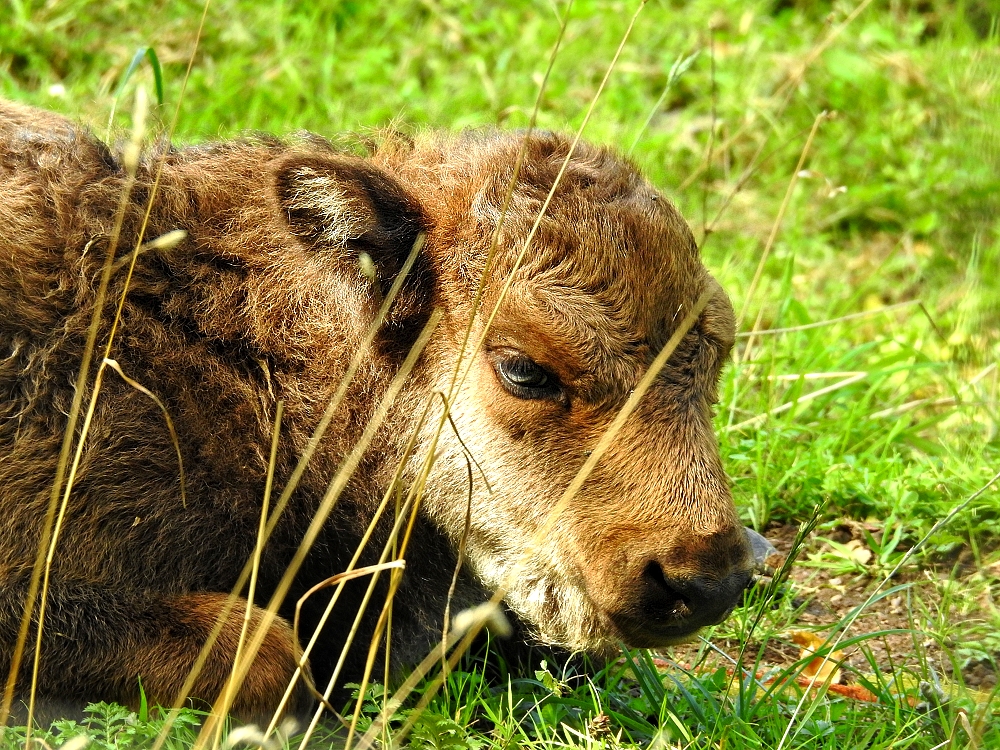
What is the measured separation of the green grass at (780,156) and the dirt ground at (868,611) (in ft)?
0.10

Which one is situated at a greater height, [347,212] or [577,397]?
[347,212]

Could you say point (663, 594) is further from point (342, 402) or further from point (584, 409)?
point (342, 402)

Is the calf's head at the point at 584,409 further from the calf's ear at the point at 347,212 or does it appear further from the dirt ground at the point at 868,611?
the dirt ground at the point at 868,611

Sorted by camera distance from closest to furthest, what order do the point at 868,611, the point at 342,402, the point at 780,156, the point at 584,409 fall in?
1. the point at 584,409
2. the point at 342,402
3. the point at 868,611
4. the point at 780,156

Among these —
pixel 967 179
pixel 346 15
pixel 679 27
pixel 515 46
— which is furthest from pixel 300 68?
pixel 967 179

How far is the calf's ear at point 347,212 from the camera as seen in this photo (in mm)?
4879

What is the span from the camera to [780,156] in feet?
32.2

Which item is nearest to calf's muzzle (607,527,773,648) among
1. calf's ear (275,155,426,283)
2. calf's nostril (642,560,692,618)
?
calf's nostril (642,560,692,618)

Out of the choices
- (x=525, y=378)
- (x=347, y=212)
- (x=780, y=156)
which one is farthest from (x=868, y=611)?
(x=780, y=156)

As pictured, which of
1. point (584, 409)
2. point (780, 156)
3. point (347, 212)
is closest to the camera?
point (584, 409)

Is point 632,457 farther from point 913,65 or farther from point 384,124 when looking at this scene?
point 913,65

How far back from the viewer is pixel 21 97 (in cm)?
862

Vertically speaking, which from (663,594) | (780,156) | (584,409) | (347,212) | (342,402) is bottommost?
(663,594)

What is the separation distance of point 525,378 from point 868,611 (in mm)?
2342
